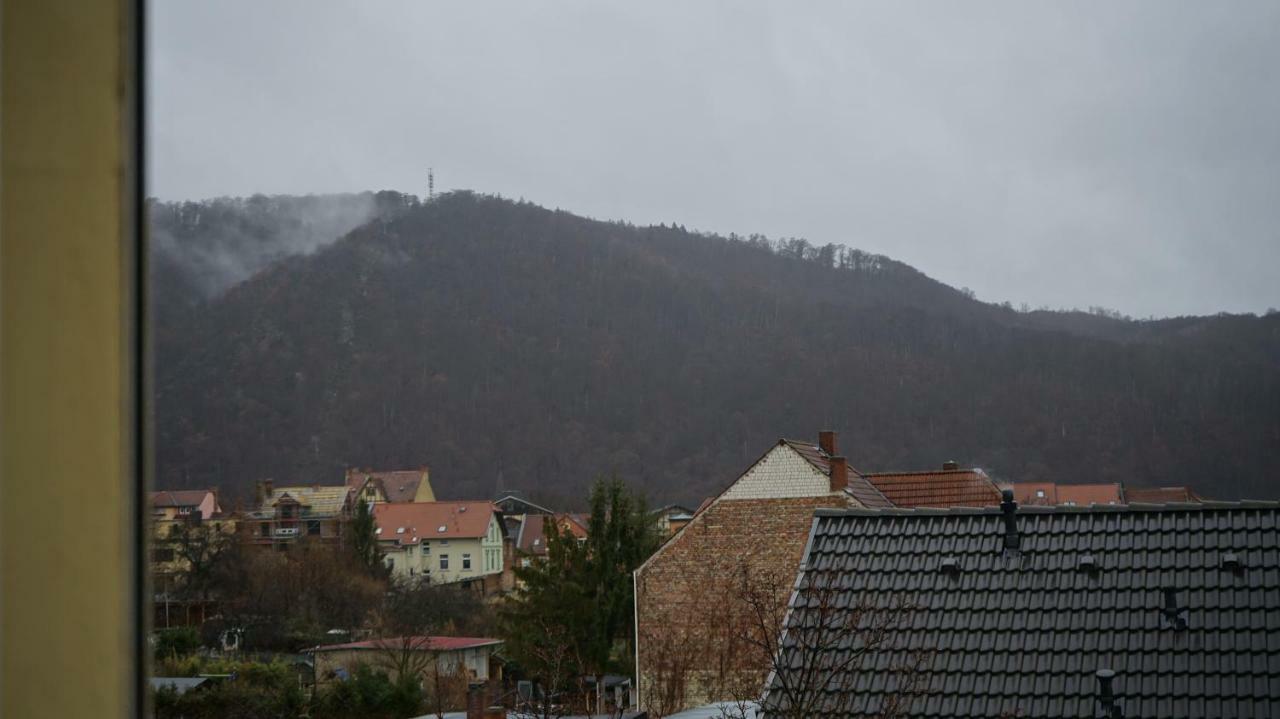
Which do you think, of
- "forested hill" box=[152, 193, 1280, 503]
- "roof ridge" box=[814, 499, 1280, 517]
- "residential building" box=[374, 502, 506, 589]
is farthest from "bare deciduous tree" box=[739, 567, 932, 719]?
"residential building" box=[374, 502, 506, 589]

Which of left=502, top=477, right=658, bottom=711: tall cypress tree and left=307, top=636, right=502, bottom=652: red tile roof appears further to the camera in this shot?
left=502, top=477, right=658, bottom=711: tall cypress tree

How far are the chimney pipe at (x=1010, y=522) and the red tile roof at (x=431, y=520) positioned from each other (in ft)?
48.5

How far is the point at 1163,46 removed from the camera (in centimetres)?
255

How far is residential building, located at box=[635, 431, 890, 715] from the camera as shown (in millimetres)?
11797

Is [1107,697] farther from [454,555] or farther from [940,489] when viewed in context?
[454,555]

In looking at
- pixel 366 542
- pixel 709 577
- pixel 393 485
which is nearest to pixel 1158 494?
pixel 709 577

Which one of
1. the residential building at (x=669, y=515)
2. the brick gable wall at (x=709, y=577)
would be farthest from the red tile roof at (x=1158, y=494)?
the residential building at (x=669, y=515)

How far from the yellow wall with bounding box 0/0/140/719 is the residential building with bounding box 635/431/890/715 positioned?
37.5 feet

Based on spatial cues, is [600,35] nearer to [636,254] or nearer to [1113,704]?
[1113,704]

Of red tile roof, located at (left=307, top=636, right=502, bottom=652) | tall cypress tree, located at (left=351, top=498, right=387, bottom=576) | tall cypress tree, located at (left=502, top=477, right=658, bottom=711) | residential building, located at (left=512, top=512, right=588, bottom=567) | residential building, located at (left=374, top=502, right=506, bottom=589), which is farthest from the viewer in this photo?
residential building, located at (left=374, top=502, right=506, bottom=589)

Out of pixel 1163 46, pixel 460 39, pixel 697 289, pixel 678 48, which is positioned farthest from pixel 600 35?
pixel 678 48

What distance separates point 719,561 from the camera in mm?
12148

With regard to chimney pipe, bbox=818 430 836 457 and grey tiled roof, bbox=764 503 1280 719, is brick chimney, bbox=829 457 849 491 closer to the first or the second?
chimney pipe, bbox=818 430 836 457

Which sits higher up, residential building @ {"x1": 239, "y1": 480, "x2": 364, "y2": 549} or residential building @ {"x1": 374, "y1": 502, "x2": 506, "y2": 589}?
residential building @ {"x1": 239, "y1": 480, "x2": 364, "y2": 549}
